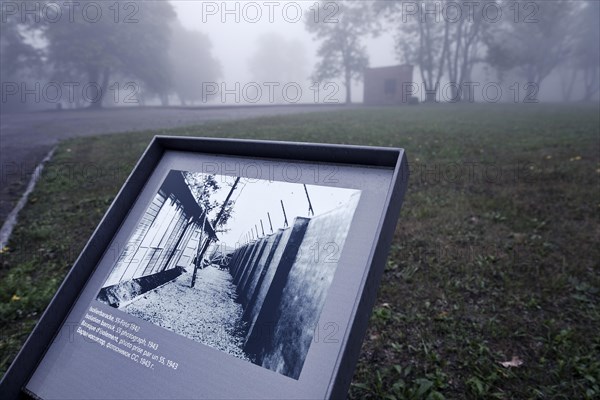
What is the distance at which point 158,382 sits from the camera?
1279 mm

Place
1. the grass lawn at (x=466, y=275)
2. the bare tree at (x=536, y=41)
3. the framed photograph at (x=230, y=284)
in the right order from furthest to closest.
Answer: the bare tree at (x=536, y=41)
the grass lawn at (x=466, y=275)
the framed photograph at (x=230, y=284)

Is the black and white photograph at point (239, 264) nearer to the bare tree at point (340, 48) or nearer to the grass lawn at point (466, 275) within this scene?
the grass lawn at point (466, 275)

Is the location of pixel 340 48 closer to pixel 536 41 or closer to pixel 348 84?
pixel 348 84

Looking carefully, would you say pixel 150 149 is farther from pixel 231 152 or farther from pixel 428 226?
pixel 428 226

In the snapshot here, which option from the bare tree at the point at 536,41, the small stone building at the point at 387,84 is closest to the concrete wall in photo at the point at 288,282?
the small stone building at the point at 387,84

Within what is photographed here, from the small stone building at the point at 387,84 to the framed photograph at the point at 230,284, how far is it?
→ 4086cm

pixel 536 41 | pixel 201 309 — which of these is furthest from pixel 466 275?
pixel 536 41

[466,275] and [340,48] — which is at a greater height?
[340,48]

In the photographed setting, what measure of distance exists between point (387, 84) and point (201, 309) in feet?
145

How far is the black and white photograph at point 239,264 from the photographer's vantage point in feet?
4.05

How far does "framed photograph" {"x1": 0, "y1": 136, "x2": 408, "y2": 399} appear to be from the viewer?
→ 3.89ft

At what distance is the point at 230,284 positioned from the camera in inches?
55.0

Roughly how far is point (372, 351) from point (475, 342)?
76 cm

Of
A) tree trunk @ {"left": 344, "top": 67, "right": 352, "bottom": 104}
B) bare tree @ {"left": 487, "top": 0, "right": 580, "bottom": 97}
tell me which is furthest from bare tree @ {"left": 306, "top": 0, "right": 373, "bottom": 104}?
bare tree @ {"left": 487, "top": 0, "right": 580, "bottom": 97}
